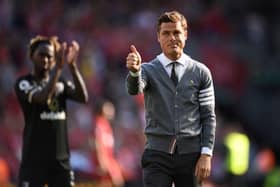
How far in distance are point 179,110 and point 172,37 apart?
0.64 metres

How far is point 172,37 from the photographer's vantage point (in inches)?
382

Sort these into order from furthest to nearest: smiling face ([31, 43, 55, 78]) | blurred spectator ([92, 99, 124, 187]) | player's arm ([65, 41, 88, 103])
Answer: blurred spectator ([92, 99, 124, 187]), player's arm ([65, 41, 88, 103]), smiling face ([31, 43, 55, 78])

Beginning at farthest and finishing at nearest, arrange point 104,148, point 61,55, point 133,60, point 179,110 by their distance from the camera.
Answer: point 104,148 → point 61,55 → point 179,110 → point 133,60

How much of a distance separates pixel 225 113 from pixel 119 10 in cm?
306

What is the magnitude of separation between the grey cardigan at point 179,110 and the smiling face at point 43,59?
7.59ft

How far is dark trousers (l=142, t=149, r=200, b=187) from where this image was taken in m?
9.73

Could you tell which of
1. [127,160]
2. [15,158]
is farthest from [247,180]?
[15,158]

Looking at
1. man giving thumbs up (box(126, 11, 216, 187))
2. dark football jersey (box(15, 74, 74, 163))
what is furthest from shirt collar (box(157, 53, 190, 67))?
dark football jersey (box(15, 74, 74, 163))

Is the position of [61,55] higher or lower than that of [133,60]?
higher

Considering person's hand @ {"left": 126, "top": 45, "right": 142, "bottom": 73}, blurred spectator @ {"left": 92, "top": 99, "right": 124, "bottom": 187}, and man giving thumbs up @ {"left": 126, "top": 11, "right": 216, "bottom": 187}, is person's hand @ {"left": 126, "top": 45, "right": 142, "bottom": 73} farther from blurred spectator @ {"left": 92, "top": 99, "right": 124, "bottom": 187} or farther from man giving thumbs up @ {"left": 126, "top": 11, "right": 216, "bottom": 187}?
blurred spectator @ {"left": 92, "top": 99, "right": 124, "bottom": 187}

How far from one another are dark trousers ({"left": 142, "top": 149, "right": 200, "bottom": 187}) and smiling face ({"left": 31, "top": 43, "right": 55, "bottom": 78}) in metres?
2.56

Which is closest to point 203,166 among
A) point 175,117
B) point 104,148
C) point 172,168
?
point 172,168

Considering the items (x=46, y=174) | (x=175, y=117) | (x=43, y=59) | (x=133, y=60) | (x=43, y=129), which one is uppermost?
(x=43, y=59)

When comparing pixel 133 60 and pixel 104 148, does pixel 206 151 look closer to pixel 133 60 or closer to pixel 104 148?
pixel 133 60
